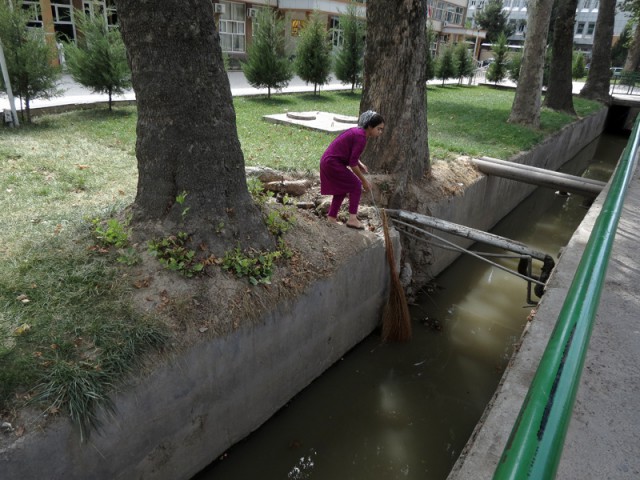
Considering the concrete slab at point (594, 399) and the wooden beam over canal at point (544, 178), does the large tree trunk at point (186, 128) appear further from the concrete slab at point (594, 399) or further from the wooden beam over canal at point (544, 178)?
the wooden beam over canal at point (544, 178)

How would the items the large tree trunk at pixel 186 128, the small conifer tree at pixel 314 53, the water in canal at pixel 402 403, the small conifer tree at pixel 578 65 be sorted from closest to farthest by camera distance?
the large tree trunk at pixel 186 128, the water in canal at pixel 402 403, the small conifer tree at pixel 314 53, the small conifer tree at pixel 578 65

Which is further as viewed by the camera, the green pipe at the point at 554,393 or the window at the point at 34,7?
the window at the point at 34,7

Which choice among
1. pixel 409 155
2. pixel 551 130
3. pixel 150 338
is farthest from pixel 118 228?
pixel 551 130

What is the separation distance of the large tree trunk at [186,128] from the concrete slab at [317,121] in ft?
25.0

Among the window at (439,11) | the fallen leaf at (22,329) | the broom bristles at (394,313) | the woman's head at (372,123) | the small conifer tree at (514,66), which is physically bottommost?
the broom bristles at (394,313)

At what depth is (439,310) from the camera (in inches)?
282

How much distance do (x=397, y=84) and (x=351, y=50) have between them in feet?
48.8

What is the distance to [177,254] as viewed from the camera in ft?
13.8

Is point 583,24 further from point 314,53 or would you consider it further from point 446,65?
point 314,53

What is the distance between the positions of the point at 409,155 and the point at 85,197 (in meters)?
4.72

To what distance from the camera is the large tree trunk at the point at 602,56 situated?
20.7 metres

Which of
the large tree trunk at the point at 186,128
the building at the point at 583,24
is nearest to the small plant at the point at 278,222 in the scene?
the large tree trunk at the point at 186,128

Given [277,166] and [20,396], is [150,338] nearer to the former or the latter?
[20,396]

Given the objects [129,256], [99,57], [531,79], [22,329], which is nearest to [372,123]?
[129,256]
